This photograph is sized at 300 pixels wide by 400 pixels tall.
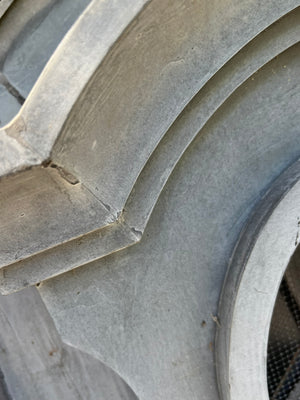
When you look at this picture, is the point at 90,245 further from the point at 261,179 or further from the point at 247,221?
the point at 261,179

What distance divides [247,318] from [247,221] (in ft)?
2.27

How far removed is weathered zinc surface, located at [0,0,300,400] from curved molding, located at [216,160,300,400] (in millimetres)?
210

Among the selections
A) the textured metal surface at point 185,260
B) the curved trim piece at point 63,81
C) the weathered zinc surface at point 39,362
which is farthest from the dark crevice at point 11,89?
the weathered zinc surface at point 39,362

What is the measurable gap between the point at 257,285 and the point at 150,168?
3.57ft

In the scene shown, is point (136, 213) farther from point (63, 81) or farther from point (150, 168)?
point (63, 81)

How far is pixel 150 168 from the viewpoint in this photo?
2633mm

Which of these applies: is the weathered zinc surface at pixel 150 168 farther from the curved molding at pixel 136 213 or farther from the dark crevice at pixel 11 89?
the dark crevice at pixel 11 89

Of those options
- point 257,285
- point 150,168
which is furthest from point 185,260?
point 150,168

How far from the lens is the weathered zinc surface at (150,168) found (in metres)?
2.05

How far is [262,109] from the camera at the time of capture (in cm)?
301

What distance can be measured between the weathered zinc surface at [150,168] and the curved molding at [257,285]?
0.21 metres

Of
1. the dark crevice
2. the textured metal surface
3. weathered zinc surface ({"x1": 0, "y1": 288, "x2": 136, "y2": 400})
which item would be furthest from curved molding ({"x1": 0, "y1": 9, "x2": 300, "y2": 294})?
weathered zinc surface ({"x1": 0, "y1": 288, "x2": 136, "y2": 400})

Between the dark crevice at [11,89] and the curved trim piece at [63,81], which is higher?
the curved trim piece at [63,81]

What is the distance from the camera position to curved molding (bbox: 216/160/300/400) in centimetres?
274
